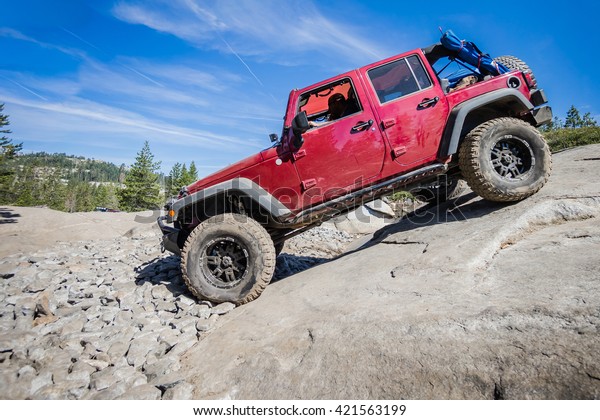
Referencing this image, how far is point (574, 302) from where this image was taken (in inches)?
68.5

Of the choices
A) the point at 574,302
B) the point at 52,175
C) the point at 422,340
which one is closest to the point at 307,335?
the point at 422,340

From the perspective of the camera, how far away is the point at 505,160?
360 cm

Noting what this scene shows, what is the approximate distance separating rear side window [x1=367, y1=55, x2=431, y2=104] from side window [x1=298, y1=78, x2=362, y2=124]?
1.03 ft

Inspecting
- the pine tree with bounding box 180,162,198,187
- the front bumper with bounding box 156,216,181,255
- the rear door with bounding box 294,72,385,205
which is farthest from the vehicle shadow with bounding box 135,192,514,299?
the pine tree with bounding box 180,162,198,187

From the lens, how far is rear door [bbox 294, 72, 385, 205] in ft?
11.8

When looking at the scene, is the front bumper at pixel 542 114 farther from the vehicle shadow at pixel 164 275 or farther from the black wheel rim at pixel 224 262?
the vehicle shadow at pixel 164 275

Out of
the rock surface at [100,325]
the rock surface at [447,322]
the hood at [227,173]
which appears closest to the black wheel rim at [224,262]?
the rock surface at [100,325]

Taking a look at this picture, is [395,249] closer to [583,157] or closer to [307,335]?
[307,335]

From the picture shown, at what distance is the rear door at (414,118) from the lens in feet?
11.7

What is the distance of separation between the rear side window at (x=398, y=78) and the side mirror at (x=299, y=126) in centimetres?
115

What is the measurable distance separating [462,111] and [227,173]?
9.92 ft

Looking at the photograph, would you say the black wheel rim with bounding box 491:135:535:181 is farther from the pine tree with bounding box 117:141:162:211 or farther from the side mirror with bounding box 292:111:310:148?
the pine tree with bounding box 117:141:162:211

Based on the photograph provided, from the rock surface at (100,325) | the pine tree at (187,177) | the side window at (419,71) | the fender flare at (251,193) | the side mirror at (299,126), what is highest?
the pine tree at (187,177)

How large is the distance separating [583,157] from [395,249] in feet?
11.6
